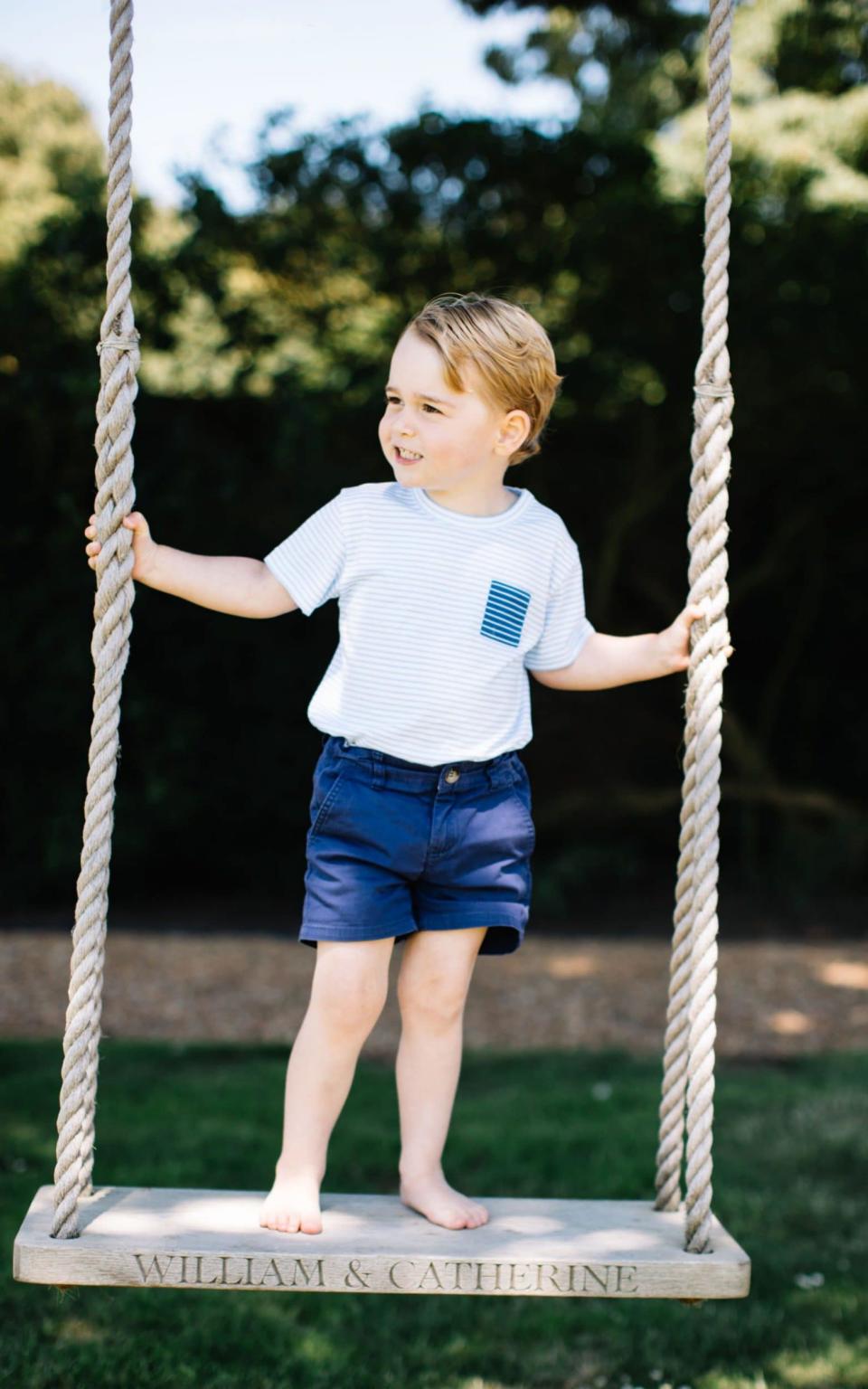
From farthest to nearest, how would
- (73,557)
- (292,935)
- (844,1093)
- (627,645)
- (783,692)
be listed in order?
(783,692)
(292,935)
(73,557)
(844,1093)
(627,645)

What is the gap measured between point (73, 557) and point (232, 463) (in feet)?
3.71

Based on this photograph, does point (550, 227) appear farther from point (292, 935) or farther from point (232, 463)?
point (292, 935)

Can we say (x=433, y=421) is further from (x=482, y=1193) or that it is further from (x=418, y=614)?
(x=482, y=1193)

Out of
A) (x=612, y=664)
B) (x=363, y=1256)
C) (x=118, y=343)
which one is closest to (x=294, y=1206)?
(x=363, y=1256)

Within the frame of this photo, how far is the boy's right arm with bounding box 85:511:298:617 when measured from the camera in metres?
2.46

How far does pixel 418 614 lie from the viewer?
2596 mm

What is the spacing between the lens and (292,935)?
899cm

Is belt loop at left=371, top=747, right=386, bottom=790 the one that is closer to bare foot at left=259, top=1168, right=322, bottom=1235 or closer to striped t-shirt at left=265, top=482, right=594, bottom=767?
striped t-shirt at left=265, top=482, right=594, bottom=767

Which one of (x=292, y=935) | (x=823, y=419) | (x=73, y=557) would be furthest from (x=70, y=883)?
(x=823, y=419)

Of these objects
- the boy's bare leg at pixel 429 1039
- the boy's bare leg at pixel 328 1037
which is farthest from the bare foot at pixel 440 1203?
the boy's bare leg at pixel 328 1037

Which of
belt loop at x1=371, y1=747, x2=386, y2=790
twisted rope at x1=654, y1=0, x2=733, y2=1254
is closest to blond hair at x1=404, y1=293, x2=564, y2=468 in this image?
twisted rope at x1=654, y1=0, x2=733, y2=1254

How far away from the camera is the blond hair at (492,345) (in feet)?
8.39

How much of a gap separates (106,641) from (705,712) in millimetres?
1011

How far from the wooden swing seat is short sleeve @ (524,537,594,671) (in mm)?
1008
